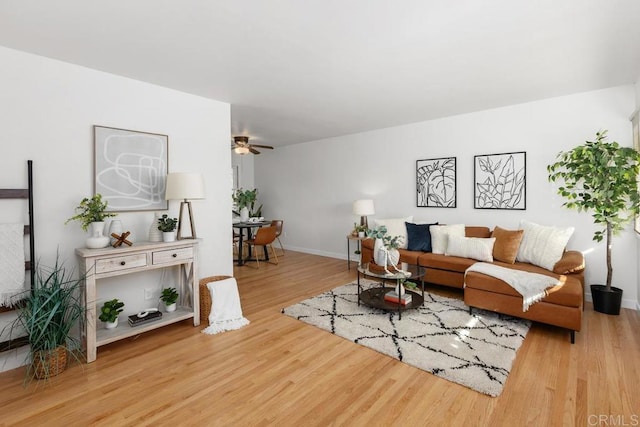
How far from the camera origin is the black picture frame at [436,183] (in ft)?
15.6

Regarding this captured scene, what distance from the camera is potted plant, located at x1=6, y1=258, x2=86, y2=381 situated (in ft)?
7.23

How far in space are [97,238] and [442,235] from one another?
4.03 m

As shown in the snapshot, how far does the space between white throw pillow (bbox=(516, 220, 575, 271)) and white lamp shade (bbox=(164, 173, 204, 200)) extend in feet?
12.5

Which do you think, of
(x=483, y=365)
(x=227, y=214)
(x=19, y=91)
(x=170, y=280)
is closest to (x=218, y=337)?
(x=170, y=280)

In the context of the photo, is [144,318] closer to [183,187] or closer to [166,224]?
[166,224]

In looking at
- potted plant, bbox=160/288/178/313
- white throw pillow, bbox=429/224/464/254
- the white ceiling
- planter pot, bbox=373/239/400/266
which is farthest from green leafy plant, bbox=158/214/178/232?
white throw pillow, bbox=429/224/464/254

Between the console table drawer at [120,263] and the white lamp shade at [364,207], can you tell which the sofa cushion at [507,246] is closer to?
the white lamp shade at [364,207]

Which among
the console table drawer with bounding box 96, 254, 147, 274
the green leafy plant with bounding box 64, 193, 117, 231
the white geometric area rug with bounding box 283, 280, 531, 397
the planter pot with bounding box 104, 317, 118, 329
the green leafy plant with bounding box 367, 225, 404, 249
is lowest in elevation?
the white geometric area rug with bounding box 283, 280, 531, 397

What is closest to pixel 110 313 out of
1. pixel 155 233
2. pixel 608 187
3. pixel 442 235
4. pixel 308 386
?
pixel 155 233

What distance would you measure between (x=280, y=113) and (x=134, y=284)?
9.38 ft

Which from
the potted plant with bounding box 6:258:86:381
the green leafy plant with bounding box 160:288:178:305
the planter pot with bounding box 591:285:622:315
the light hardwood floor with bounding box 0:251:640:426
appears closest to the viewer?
the light hardwood floor with bounding box 0:251:640:426

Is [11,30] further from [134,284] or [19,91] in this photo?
[134,284]

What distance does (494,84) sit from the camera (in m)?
3.36

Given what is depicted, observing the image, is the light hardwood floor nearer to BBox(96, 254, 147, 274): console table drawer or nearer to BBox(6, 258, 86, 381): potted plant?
BBox(6, 258, 86, 381): potted plant
